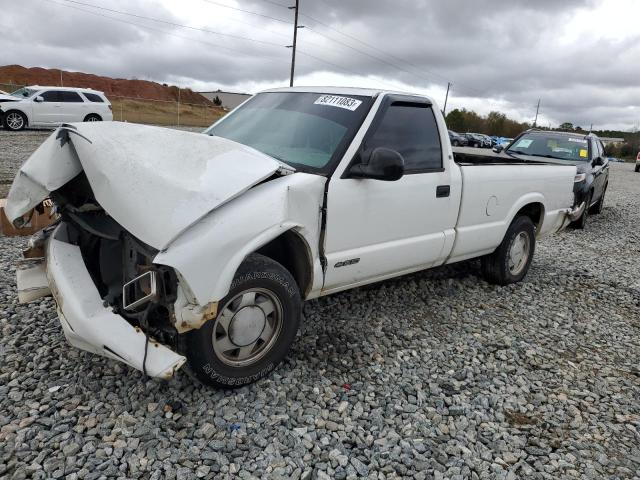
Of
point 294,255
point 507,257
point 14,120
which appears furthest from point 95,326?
point 14,120

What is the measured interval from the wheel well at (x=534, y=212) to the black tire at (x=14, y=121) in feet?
59.3

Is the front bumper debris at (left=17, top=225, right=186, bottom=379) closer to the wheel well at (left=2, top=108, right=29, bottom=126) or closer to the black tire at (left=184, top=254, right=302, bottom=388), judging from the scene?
the black tire at (left=184, top=254, right=302, bottom=388)

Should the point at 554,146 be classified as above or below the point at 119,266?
above

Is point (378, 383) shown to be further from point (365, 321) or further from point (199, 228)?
point (199, 228)

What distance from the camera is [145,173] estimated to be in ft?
8.48

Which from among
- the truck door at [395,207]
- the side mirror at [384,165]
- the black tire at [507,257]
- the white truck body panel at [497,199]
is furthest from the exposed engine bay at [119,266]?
the black tire at [507,257]

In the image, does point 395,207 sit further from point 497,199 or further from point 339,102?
point 497,199

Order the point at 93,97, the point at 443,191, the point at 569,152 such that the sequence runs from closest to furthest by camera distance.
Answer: the point at 443,191
the point at 569,152
the point at 93,97

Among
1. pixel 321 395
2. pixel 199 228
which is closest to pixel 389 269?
pixel 321 395

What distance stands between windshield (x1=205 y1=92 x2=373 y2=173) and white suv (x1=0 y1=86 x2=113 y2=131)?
16.5 m

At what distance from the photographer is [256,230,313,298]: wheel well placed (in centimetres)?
311

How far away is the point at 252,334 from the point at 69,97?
1853 cm

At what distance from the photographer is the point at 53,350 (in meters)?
3.21

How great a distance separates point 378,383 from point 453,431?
22.7 inches
